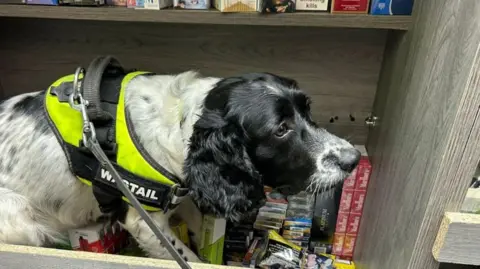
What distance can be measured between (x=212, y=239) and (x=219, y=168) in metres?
0.47

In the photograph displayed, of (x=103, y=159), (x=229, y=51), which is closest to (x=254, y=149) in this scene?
(x=103, y=159)

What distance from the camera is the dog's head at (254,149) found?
1056 millimetres

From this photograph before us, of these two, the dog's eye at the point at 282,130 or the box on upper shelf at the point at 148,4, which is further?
the box on upper shelf at the point at 148,4

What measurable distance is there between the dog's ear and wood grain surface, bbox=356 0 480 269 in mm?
355

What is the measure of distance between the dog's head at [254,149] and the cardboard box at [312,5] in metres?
0.23

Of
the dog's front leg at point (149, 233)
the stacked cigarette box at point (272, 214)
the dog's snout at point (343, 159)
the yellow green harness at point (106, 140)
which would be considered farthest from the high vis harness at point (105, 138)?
the stacked cigarette box at point (272, 214)

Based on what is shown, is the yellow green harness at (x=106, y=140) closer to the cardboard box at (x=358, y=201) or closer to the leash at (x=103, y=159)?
the leash at (x=103, y=159)

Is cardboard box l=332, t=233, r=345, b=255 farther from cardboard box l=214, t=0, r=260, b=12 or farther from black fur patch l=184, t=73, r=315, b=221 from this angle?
cardboard box l=214, t=0, r=260, b=12

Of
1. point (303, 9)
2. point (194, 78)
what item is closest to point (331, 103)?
point (303, 9)

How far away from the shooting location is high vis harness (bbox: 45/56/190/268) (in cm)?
108

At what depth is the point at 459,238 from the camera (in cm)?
81

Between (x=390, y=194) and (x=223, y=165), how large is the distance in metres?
0.45

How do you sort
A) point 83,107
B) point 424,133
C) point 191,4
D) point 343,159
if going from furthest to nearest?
point 191,4, point 343,159, point 83,107, point 424,133

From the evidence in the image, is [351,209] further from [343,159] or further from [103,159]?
[103,159]
